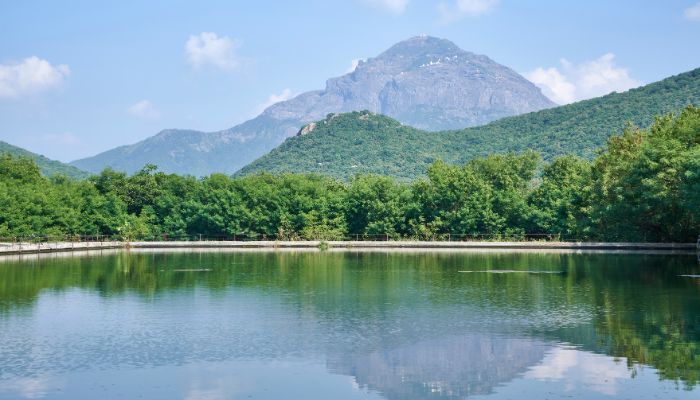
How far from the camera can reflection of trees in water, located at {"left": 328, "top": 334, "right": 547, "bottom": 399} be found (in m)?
20.2

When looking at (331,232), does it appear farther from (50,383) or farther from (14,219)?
(50,383)

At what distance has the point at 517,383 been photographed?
20469 millimetres

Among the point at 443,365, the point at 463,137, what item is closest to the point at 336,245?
the point at 443,365

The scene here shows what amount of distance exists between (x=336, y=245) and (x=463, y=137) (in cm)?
10014

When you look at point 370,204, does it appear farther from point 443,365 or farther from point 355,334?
point 443,365

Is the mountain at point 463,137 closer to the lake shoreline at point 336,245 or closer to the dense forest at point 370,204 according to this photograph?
the dense forest at point 370,204

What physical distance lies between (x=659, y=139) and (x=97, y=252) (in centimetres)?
4332

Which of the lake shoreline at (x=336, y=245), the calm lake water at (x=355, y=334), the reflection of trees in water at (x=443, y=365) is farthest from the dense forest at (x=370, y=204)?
the reflection of trees in water at (x=443, y=365)

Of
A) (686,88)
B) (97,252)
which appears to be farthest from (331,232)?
(686,88)

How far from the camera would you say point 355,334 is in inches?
1054

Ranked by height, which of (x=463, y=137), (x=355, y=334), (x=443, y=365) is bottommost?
(x=443, y=365)

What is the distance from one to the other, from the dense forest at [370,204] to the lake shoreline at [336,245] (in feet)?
5.29

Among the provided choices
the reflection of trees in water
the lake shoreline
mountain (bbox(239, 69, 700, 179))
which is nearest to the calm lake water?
the reflection of trees in water

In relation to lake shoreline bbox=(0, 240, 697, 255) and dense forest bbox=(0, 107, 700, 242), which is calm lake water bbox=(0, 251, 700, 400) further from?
dense forest bbox=(0, 107, 700, 242)
